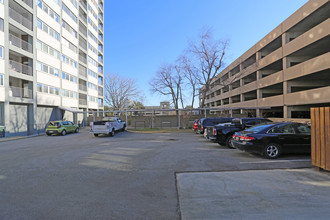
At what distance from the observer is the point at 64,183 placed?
16.2 feet

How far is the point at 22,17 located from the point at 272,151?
1106 inches

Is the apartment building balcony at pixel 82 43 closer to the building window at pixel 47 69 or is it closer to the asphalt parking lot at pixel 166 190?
the building window at pixel 47 69

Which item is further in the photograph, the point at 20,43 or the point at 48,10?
the point at 48,10

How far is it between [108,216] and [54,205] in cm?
126

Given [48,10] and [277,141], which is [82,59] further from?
[277,141]

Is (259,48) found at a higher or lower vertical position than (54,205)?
higher

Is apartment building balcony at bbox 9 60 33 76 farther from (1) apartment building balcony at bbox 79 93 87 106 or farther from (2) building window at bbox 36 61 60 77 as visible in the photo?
(1) apartment building balcony at bbox 79 93 87 106

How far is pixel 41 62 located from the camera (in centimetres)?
2483

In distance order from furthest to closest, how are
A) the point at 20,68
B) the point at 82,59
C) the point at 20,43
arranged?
1. the point at 82,59
2. the point at 20,68
3. the point at 20,43

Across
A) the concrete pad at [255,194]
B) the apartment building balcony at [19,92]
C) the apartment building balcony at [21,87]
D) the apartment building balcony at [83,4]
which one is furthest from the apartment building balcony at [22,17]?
the concrete pad at [255,194]

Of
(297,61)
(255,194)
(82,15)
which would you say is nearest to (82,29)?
(82,15)

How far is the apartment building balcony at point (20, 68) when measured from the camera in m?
21.1

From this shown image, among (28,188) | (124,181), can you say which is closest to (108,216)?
(124,181)

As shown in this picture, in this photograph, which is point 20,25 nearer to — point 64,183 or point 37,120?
point 37,120
